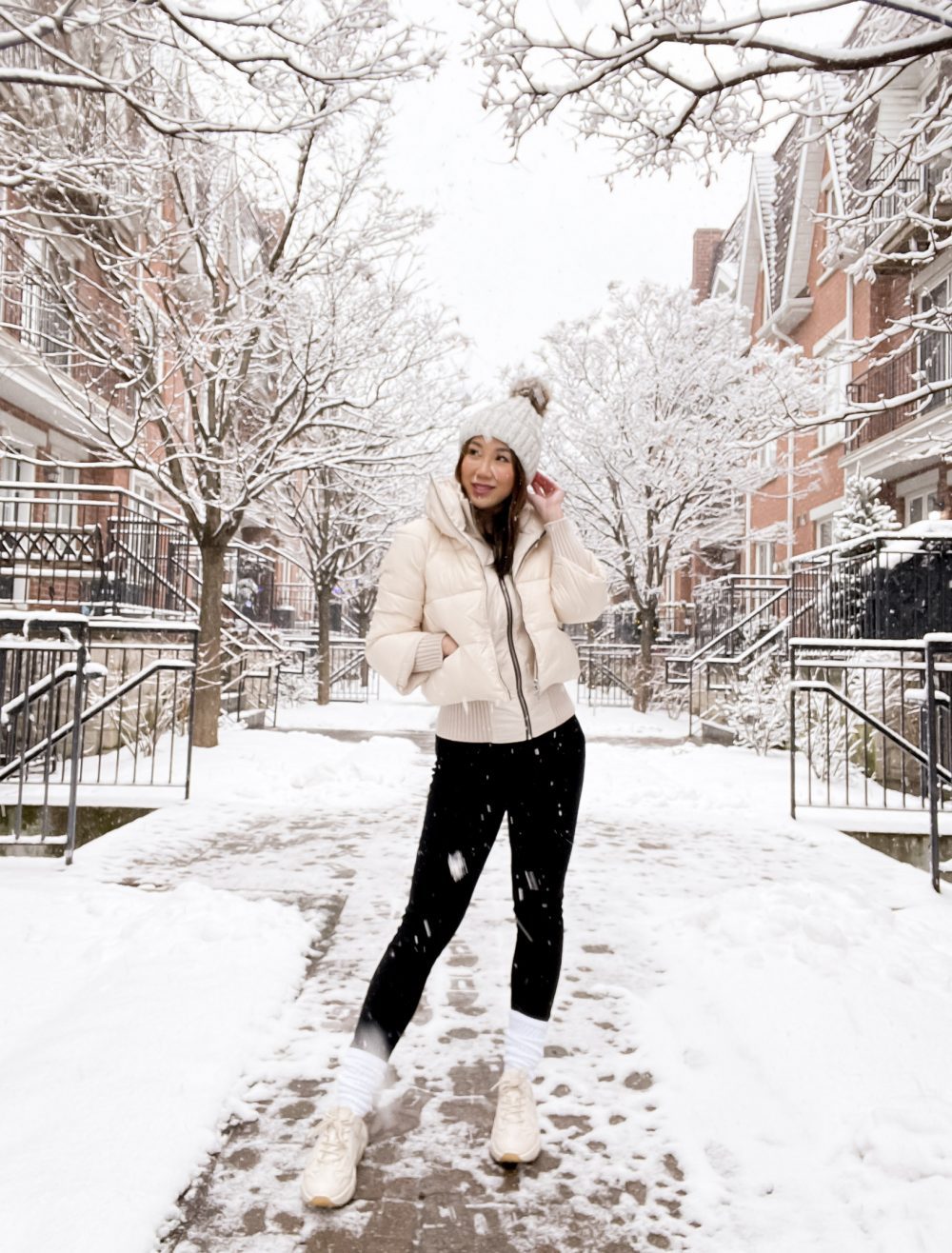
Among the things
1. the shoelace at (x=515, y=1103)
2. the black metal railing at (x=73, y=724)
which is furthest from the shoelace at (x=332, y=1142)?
the black metal railing at (x=73, y=724)

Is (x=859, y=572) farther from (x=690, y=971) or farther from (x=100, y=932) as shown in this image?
(x=100, y=932)

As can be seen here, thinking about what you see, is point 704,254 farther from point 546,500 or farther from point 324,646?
point 546,500

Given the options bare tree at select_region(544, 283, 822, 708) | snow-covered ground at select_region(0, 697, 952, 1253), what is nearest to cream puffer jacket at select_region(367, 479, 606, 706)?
snow-covered ground at select_region(0, 697, 952, 1253)

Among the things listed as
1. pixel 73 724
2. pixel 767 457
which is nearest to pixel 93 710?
pixel 73 724

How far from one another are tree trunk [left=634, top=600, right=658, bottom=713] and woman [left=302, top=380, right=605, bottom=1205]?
692 inches

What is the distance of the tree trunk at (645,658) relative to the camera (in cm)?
1995

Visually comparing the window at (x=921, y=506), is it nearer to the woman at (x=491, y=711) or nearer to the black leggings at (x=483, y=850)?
the woman at (x=491, y=711)

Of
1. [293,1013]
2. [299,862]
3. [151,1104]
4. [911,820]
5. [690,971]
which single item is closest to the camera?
[151,1104]

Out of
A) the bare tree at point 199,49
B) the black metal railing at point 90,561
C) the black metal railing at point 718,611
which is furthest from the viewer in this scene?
the black metal railing at point 718,611

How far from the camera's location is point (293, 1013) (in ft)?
11.1

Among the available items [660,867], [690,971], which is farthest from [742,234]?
[690,971]

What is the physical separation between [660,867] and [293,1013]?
10.4 ft

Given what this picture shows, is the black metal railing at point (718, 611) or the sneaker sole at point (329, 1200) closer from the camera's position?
the sneaker sole at point (329, 1200)

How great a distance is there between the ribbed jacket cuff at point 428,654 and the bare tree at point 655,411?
1778 centimetres
